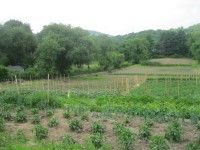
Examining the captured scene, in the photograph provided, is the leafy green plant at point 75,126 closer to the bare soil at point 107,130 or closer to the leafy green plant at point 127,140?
the bare soil at point 107,130

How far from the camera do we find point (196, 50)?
78.0 m

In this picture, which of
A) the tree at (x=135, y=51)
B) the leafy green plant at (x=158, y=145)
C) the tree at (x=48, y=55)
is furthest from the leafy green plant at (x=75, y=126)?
the tree at (x=135, y=51)

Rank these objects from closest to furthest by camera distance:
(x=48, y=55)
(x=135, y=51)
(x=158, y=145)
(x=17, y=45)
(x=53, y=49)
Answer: (x=158, y=145), (x=53, y=49), (x=48, y=55), (x=17, y=45), (x=135, y=51)

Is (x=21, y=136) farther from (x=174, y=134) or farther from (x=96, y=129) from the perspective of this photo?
(x=174, y=134)

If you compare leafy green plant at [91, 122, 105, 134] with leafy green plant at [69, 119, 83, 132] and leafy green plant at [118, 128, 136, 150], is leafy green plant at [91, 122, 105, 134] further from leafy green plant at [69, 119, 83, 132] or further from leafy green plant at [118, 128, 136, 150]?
leafy green plant at [118, 128, 136, 150]

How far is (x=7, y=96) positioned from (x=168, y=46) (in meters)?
82.6

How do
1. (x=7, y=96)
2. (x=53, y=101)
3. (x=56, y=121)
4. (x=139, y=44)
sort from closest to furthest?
(x=56, y=121) < (x=53, y=101) < (x=7, y=96) < (x=139, y=44)

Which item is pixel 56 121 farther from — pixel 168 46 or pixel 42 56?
pixel 168 46

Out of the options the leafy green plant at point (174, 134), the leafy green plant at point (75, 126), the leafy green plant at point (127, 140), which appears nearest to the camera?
the leafy green plant at point (127, 140)

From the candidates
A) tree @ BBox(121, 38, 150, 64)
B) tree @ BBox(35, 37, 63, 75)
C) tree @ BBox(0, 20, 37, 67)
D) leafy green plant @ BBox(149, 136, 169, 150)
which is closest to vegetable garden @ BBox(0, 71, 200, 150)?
leafy green plant @ BBox(149, 136, 169, 150)

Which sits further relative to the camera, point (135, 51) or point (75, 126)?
point (135, 51)

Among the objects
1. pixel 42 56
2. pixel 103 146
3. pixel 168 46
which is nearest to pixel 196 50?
pixel 168 46

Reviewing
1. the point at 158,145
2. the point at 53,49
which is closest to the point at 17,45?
the point at 53,49

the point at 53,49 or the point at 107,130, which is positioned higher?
the point at 53,49
